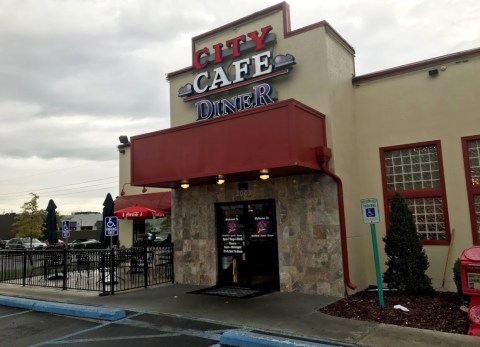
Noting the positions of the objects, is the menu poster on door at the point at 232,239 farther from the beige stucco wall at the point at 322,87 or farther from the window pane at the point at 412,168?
the window pane at the point at 412,168

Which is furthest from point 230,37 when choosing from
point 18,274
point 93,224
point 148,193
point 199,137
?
point 93,224

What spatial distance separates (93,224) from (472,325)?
71.7 m

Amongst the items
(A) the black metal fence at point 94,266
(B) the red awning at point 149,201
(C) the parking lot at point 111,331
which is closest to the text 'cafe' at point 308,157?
(A) the black metal fence at point 94,266

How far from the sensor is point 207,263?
11359mm

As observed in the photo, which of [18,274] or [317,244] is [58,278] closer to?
Result: [18,274]

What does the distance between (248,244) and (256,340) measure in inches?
184

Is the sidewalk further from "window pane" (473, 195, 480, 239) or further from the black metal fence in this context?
"window pane" (473, 195, 480, 239)

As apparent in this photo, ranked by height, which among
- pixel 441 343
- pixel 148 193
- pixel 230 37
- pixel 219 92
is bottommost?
pixel 441 343

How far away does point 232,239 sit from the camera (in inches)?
434

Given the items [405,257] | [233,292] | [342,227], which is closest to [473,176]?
[405,257]

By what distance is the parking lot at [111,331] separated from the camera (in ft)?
21.6

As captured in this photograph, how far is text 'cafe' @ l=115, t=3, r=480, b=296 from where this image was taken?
29.9 ft

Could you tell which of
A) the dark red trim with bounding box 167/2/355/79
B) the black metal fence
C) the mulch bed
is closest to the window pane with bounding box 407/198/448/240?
the mulch bed

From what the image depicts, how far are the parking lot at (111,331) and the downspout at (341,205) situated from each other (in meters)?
3.41
